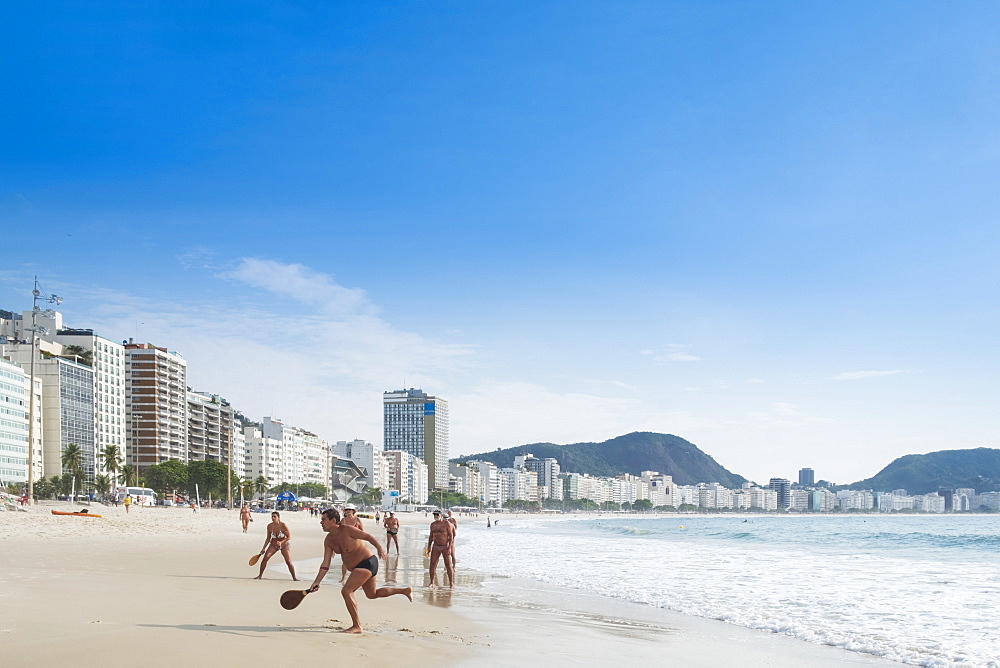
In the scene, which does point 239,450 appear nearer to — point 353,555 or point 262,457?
point 262,457

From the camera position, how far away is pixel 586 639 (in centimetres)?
1055

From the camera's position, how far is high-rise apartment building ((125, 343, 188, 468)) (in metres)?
119

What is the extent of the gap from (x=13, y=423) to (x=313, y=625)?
303 ft

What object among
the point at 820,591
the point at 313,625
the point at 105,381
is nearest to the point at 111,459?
the point at 105,381

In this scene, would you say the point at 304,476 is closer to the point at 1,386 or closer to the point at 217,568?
the point at 1,386

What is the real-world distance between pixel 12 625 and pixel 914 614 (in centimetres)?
1362

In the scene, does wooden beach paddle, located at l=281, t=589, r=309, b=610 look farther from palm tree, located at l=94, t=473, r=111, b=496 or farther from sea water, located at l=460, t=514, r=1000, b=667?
palm tree, located at l=94, t=473, r=111, b=496

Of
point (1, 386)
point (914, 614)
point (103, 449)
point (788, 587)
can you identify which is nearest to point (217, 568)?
point (788, 587)

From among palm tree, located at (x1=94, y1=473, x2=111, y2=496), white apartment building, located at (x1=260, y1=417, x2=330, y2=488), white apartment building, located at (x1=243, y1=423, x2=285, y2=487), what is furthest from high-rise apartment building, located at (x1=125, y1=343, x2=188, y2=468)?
white apartment building, located at (x1=260, y1=417, x2=330, y2=488)

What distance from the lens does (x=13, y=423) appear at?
88.1 meters

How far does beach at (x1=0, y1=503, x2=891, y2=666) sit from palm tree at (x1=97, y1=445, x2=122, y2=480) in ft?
285

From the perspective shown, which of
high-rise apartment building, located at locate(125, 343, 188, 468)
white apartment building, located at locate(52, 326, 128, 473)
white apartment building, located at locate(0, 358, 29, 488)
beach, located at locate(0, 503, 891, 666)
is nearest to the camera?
beach, located at locate(0, 503, 891, 666)

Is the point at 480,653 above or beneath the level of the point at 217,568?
above

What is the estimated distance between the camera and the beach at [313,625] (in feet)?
25.5
